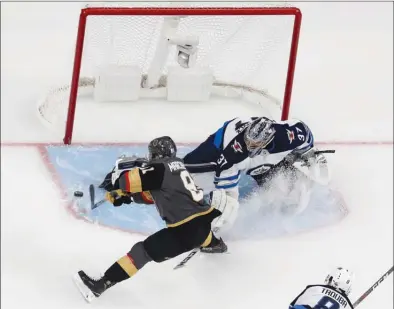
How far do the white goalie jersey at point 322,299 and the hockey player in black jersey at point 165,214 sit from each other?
0.64 metres

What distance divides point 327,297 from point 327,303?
3cm

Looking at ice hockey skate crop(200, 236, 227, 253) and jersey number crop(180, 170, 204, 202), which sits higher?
jersey number crop(180, 170, 204, 202)

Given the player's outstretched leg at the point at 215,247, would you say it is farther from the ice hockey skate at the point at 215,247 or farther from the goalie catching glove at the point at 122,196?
the goalie catching glove at the point at 122,196

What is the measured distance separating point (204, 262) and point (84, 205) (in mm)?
662

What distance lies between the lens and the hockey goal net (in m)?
4.83

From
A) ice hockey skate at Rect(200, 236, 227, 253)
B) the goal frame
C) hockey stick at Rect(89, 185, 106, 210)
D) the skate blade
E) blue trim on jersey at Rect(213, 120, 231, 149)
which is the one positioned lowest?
the skate blade

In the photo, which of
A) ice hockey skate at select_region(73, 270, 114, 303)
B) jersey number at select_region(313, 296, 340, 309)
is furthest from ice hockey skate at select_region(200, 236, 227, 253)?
jersey number at select_region(313, 296, 340, 309)

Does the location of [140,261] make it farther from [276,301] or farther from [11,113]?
[11,113]

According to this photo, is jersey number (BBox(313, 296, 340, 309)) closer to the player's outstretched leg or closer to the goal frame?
the player's outstretched leg

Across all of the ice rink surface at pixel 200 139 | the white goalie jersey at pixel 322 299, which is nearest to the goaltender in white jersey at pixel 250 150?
the ice rink surface at pixel 200 139

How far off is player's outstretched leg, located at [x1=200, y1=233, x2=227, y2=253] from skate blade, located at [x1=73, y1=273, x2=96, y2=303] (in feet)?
1.87

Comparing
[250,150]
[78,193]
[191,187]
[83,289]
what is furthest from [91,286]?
[250,150]

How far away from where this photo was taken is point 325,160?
4695mm

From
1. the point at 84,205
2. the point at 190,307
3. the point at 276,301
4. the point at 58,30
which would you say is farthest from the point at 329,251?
the point at 58,30
